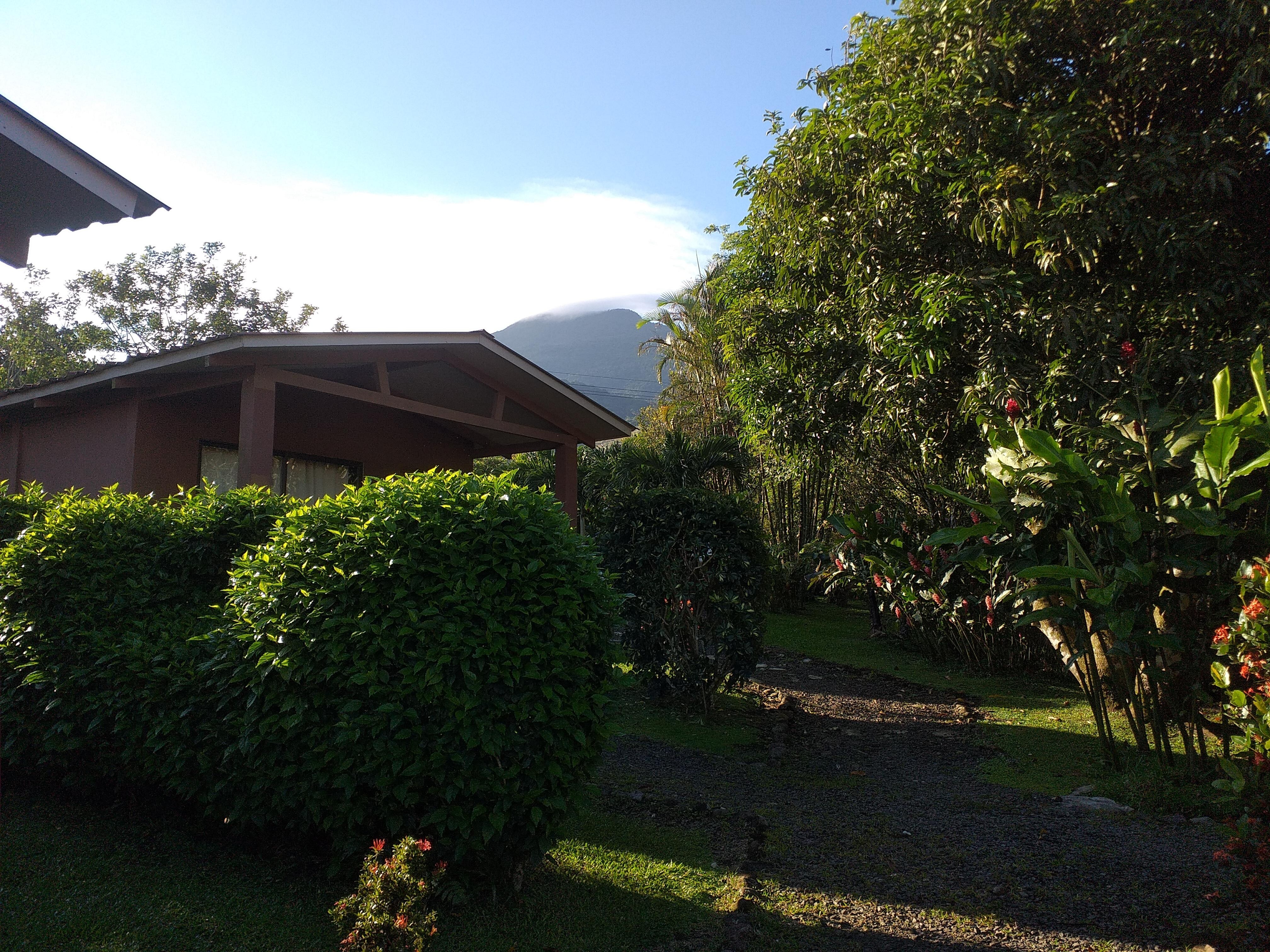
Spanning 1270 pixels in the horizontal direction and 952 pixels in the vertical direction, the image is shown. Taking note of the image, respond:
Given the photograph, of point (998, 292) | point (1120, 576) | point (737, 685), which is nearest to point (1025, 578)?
point (1120, 576)

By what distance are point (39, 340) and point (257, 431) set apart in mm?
25463

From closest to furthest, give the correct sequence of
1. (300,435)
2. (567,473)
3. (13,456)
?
(13,456) < (300,435) < (567,473)

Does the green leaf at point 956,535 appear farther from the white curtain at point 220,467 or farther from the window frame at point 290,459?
the white curtain at point 220,467

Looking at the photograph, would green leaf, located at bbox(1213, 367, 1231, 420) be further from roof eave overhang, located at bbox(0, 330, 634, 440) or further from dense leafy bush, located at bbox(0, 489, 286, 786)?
roof eave overhang, located at bbox(0, 330, 634, 440)

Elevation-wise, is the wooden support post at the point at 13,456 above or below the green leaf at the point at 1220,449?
above

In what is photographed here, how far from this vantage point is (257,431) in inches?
358

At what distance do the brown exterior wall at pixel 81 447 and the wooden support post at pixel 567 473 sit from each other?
584cm

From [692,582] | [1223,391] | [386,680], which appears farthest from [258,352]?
[1223,391]

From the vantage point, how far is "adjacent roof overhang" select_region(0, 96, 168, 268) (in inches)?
158

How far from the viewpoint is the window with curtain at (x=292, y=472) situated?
1084cm

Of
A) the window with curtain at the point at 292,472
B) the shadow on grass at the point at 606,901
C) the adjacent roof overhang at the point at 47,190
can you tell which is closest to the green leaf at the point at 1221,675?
the shadow on grass at the point at 606,901

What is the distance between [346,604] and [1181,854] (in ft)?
15.3

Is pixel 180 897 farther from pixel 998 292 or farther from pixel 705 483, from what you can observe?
pixel 705 483

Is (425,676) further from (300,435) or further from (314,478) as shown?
(314,478)
